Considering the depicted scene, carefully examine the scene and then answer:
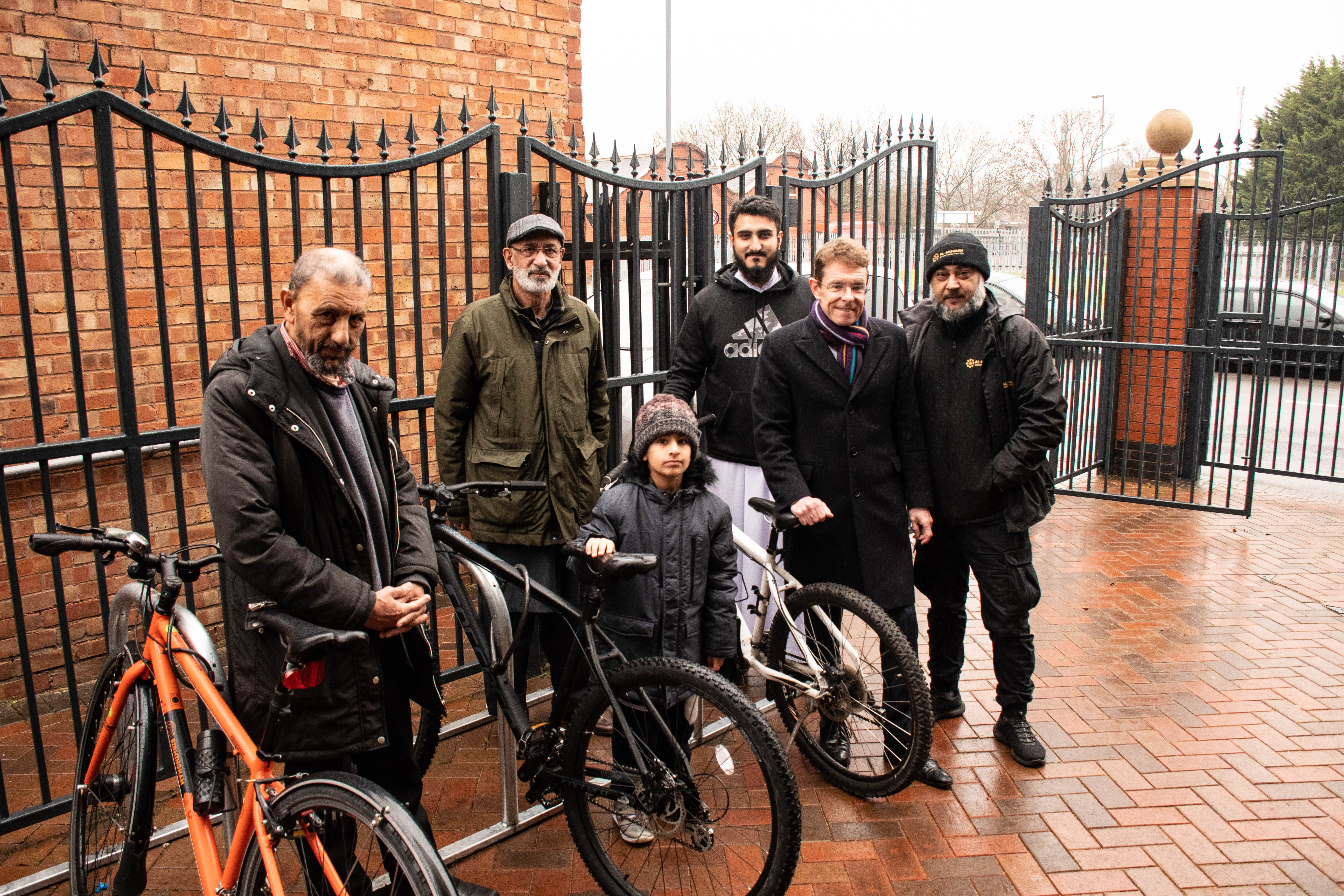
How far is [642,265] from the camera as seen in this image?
5.95m

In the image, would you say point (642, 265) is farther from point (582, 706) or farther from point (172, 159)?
point (582, 706)

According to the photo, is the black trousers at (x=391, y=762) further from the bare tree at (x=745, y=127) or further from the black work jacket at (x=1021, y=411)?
the bare tree at (x=745, y=127)

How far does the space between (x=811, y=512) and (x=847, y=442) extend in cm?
33

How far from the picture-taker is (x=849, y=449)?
3895 mm

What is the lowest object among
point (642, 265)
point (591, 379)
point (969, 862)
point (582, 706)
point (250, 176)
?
point (969, 862)

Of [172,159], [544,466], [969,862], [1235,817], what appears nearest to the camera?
[969,862]

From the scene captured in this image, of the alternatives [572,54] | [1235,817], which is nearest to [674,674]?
[1235,817]

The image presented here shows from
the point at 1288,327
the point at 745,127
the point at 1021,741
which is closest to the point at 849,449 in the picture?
the point at 1021,741

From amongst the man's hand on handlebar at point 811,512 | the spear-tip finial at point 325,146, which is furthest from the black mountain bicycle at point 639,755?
the spear-tip finial at point 325,146

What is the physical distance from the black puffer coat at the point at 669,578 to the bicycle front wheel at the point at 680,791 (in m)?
0.27

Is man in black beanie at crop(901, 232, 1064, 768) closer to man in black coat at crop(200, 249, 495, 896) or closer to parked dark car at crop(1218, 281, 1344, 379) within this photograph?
man in black coat at crop(200, 249, 495, 896)

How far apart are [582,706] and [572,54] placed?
16.0ft

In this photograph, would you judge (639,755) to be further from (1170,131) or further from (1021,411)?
(1170,131)

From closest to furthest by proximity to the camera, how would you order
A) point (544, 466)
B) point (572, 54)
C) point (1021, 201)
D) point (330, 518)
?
1. point (330, 518)
2. point (544, 466)
3. point (572, 54)
4. point (1021, 201)
